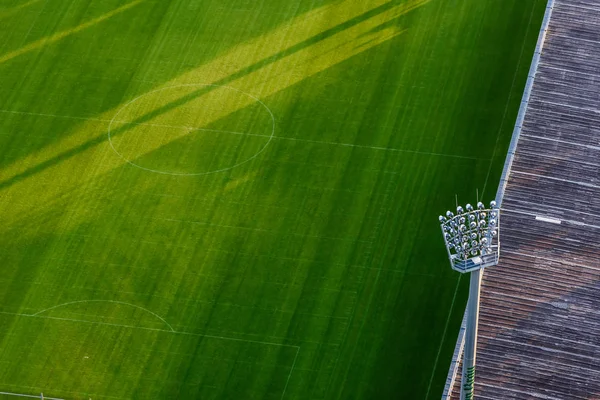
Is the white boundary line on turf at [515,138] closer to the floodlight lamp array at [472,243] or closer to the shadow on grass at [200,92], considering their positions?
the floodlight lamp array at [472,243]

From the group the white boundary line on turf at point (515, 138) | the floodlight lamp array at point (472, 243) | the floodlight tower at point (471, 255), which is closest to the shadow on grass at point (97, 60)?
the white boundary line on turf at point (515, 138)

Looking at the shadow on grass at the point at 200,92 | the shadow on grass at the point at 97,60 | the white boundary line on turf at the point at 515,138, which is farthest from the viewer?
the shadow on grass at the point at 97,60

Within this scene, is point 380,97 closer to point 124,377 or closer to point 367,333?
point 367,333

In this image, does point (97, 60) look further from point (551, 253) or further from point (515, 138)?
point (551, 253)

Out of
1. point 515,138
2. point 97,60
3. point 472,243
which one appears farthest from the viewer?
point 97,60

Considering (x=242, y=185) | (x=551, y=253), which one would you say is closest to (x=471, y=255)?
(x=551, y=253)

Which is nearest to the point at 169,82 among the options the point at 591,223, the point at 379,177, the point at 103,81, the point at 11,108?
the point at 103,81
